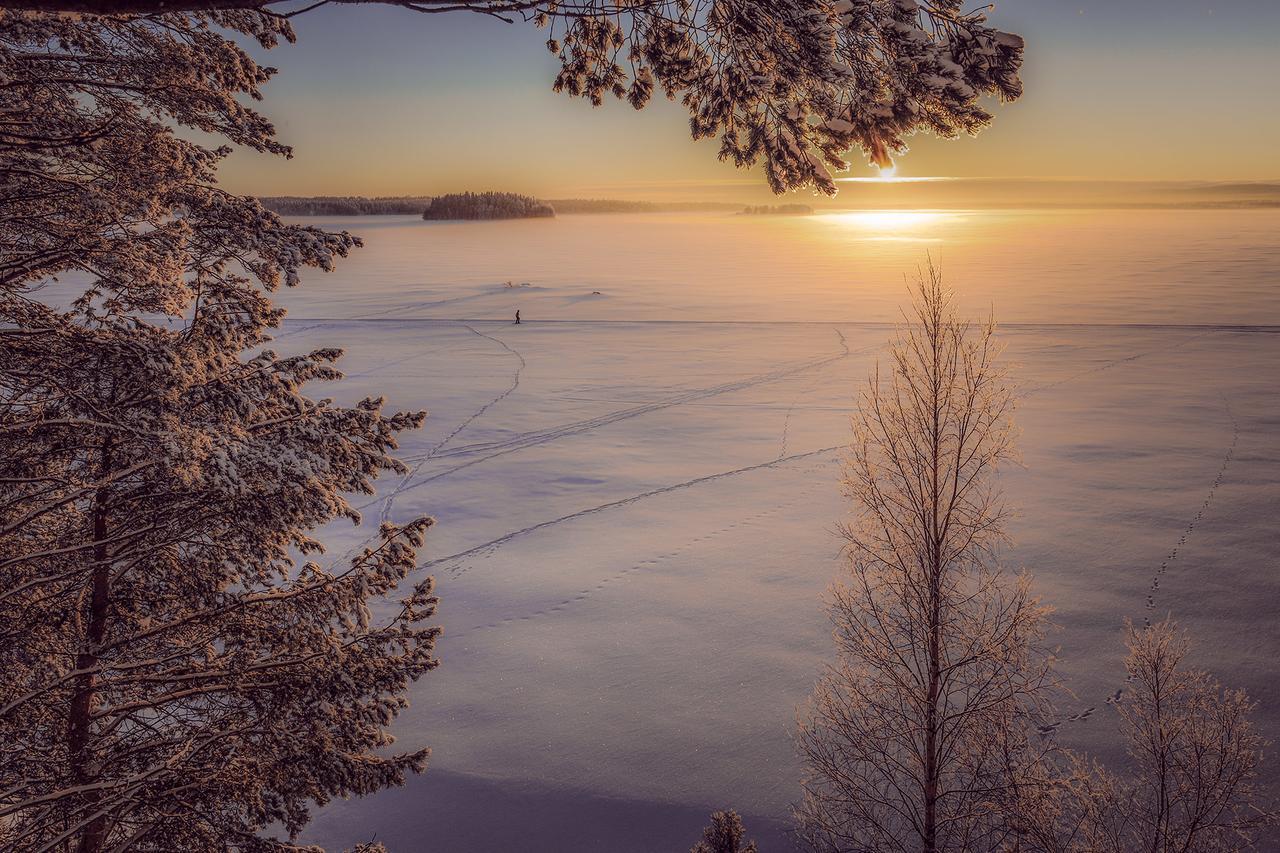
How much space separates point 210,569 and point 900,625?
12234mm

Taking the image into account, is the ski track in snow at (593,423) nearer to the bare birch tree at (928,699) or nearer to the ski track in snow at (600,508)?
the ski track in snow at (600,508)

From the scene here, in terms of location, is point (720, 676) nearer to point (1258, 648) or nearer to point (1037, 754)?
point (1037, 754)

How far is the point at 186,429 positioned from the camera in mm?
4430

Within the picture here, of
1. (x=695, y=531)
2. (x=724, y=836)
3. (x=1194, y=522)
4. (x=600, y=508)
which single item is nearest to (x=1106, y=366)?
(x=1194, y=522)

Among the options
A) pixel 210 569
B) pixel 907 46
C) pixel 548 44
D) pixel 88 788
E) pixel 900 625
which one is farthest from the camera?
pixel 900 625

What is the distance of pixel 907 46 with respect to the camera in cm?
329

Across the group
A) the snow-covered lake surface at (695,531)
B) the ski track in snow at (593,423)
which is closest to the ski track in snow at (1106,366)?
the snow-covered lake surface at (695,531)

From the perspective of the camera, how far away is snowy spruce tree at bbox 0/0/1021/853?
434cm

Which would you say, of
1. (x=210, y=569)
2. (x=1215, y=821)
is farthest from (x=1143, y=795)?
(x=210, y=569)

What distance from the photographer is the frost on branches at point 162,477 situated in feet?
15.7

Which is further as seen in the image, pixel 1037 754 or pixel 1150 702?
pixel 1037 754

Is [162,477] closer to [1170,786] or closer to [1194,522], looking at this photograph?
[1170,786]

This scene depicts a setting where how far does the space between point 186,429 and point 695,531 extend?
67.6 ft

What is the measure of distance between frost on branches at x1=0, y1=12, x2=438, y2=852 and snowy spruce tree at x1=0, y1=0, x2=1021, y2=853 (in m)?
0.02
